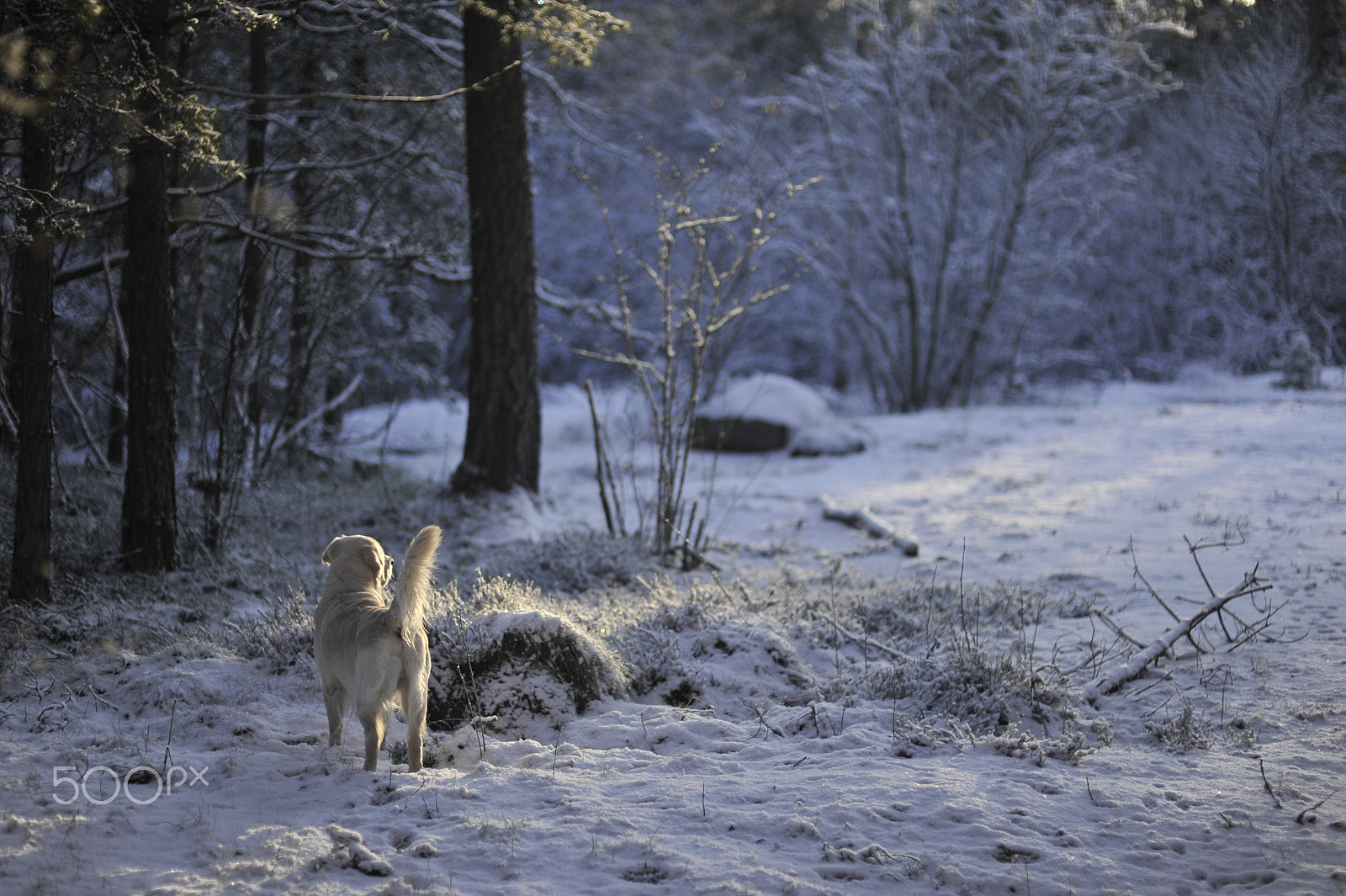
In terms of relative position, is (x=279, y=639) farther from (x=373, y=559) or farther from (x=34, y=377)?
(x=34, y=377)

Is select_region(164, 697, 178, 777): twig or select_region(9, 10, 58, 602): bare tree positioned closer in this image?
select_region(164, 697, 178, 777): twig

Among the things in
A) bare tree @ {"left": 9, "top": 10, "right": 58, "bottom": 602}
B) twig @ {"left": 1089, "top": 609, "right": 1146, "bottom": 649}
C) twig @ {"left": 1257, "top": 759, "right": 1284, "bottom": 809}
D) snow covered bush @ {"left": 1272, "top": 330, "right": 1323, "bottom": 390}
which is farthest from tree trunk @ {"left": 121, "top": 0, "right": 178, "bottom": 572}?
snow covered bush @ {"left": 1272, "top": 330, "right": 1323, "bottom": 390}

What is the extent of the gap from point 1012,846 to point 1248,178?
22369 mm

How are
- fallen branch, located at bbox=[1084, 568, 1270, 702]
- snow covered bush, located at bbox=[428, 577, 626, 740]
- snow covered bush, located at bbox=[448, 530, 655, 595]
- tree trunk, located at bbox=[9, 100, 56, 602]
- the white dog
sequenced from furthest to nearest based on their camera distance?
snow covered bush, located at bbox=[448, 530, 655, 595]
tree trunk, located at bbox=[9, 100, 56, 602]
fallen branch, located at bbox=[1084, 568, 1270, 702]
snow covered bush, located at bbox=[428, 577, 626, 740]
the white dog

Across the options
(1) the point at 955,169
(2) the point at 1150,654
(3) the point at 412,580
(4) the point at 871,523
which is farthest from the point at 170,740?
(1) the point at 955,169

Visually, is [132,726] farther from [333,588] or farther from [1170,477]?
[1170,477]

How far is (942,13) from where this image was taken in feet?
56.2

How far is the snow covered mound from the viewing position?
519 inches

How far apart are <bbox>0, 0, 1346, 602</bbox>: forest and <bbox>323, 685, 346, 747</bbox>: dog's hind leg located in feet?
8.25

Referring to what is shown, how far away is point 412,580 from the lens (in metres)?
3.32

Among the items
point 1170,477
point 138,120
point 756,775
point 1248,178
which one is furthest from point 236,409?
point 1248,178

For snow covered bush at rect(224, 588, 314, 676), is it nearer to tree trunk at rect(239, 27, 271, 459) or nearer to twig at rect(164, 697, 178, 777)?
twig at rect(164, 697, 178, 777)

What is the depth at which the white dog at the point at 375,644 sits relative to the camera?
3295mm

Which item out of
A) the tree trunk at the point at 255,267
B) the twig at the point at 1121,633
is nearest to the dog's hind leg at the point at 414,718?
the twig at the point at 1121,633
